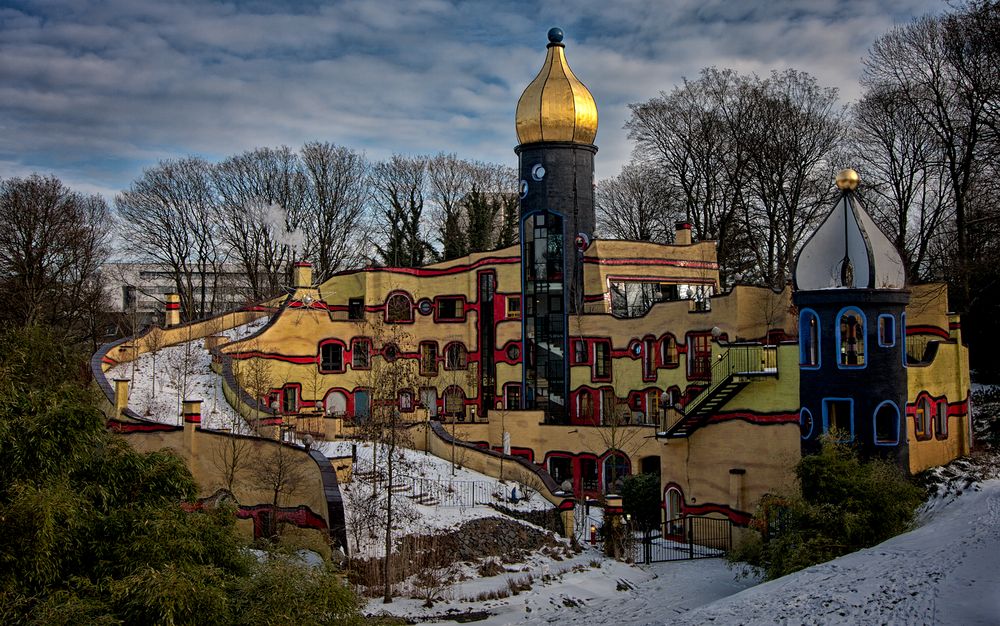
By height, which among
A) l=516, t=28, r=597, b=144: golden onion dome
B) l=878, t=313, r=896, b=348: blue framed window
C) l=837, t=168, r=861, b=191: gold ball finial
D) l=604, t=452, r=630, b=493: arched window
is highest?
l=516, t=28, r=597, b=144: golden onion dome

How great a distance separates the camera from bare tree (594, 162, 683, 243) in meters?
49.1

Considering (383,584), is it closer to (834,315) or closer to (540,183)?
(834,315)

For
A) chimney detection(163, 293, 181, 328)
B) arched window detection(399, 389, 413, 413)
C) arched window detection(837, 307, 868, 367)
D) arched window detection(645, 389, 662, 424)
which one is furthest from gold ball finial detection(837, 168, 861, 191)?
chimney detection(163, 293, 181, 328)

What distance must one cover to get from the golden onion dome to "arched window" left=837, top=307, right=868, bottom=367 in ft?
53.1

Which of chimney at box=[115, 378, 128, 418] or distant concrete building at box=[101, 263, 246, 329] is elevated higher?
distant concrete building at box=[101, 263, 246, 329]

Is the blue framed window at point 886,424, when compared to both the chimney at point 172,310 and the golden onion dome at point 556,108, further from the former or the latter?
the chimney at point 172,310

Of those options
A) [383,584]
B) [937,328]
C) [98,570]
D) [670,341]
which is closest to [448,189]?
[670,341]

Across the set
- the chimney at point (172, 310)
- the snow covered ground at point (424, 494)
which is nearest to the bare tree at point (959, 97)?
the snow covered ground at point (424, 494)

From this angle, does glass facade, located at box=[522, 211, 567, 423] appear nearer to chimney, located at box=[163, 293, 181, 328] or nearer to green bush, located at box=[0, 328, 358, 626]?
chimney, located at box=[163, 293, 181, 328]

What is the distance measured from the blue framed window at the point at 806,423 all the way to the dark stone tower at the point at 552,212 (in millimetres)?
13871

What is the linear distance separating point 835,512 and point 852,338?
6485mm

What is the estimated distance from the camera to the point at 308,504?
20.9 meters

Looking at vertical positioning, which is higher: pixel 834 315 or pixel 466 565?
pixel 834 315

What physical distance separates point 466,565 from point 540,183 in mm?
19236
